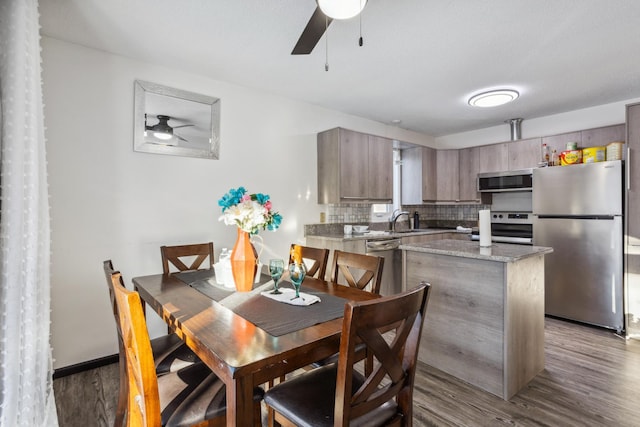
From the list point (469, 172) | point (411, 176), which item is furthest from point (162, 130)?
point (469, 172)

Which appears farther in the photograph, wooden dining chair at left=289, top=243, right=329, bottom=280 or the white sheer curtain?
wooden dining chair at left=289, top=243, right=329, bottom=280

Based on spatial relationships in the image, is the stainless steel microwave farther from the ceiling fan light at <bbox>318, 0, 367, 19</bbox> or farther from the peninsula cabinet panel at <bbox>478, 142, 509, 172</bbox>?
the ceiling fan light at <bbox>318, 0, 367, 19</bbox>

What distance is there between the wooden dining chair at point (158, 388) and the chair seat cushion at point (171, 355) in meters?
0.08

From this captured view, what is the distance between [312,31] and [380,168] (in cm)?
261

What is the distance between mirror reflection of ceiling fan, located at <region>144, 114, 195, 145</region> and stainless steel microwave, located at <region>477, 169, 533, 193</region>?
401cm

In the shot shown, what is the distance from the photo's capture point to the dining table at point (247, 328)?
954 millimetres

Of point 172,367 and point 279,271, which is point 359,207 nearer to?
point 279,271

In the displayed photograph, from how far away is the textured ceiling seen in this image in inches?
78.1

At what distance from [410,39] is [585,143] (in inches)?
113

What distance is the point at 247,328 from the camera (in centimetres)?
120

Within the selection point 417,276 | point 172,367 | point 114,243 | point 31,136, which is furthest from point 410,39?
point 114,243

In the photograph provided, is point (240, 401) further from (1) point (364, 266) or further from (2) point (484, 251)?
(2) point (484, 251)

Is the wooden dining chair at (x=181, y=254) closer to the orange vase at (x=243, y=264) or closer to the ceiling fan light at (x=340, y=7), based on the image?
the orange vase at (x=243, y=264)

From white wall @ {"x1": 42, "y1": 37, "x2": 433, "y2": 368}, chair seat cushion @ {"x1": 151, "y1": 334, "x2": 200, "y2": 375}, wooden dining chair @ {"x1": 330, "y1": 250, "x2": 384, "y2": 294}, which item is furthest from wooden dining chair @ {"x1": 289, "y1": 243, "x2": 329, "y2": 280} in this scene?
white wall @ {"x1": 42, "y1": 37, "x2": 433, "y2": 368}
